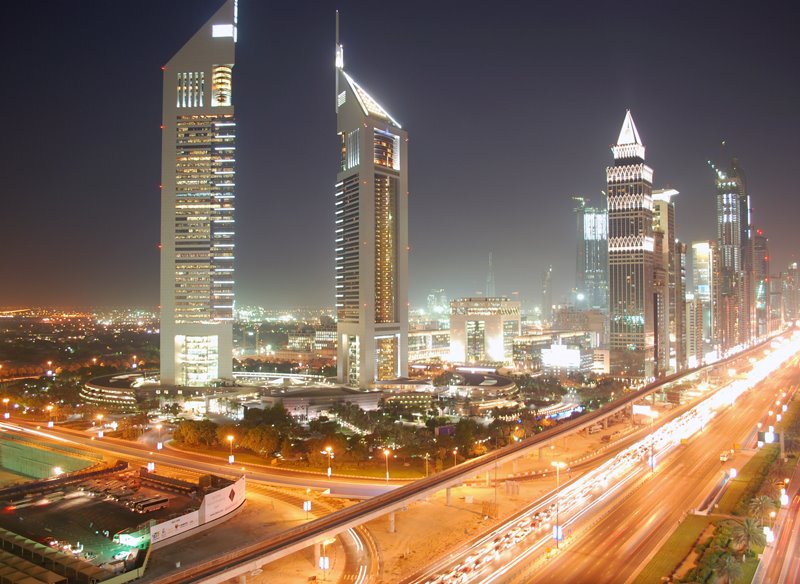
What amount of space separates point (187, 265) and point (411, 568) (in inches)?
1842

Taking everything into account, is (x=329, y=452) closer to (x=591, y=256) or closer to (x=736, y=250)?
(x=736, y=250)

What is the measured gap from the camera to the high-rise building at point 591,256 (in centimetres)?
19112

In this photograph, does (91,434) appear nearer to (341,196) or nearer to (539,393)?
(341,196)

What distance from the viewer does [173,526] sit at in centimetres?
2725

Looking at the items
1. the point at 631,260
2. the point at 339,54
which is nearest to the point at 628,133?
the point at 631,260

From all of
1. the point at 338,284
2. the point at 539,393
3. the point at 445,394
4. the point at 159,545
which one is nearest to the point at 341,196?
the point at 338,284

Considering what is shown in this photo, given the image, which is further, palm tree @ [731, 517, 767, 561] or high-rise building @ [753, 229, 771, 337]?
high-rise building @ [753, 229, 771, 337]

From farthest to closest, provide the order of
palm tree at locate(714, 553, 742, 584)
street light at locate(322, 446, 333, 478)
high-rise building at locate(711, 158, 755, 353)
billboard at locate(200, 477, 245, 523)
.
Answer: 1. high-rise building at locate(711, 158, 755, 353)
2. street light at locate(322, 446, 333, 478)
3. billboard at locate(200, 477, 245, 523)
4. palm tree at locate(714, 553, 742, 584)

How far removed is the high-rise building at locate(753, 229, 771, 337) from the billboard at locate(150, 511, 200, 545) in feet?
563

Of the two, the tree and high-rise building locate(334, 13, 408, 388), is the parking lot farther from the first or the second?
high-rise building locate(334, 13, 408, 388)

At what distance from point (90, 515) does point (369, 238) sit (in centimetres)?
4506

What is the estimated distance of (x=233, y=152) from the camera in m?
63.6

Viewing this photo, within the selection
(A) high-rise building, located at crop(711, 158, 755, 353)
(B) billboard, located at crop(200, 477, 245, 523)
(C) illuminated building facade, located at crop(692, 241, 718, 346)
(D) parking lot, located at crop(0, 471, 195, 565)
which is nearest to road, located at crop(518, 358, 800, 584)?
(B) billboard, located at crop(200, 477, 245, 523)

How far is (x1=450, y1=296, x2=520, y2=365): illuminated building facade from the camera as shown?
9662 centimetres
